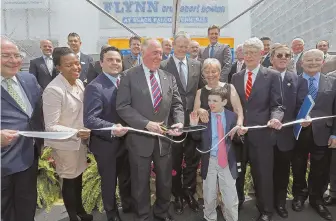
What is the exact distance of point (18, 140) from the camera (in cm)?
258

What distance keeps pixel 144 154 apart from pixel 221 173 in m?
0.82

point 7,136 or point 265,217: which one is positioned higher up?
point 7,136

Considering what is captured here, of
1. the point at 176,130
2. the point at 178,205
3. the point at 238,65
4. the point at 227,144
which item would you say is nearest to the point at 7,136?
the point at 176,130

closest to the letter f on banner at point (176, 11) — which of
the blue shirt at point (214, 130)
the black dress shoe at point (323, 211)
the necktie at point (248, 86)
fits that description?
the necktie at point (248, 86)

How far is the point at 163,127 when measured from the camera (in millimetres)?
2920

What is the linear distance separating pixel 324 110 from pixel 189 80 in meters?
1.47

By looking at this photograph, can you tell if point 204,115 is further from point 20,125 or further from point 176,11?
point 176,11

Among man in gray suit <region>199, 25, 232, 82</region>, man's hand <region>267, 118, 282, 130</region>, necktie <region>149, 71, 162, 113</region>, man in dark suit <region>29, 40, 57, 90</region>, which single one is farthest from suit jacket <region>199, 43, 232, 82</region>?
man in dark suit <region>29, 40, 57, 90</region>

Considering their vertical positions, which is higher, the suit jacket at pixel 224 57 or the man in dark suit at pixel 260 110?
the suit jacket at pixel 224 57

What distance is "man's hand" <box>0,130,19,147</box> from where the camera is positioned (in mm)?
2350

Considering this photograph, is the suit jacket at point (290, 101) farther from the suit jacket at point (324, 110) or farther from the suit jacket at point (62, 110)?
the suit jacket at point (62, 110)

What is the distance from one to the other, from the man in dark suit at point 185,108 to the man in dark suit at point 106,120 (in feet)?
2.37

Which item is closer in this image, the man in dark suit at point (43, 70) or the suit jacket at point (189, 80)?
the suit jacket at point (189, 80)

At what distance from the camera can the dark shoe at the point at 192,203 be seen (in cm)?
371
